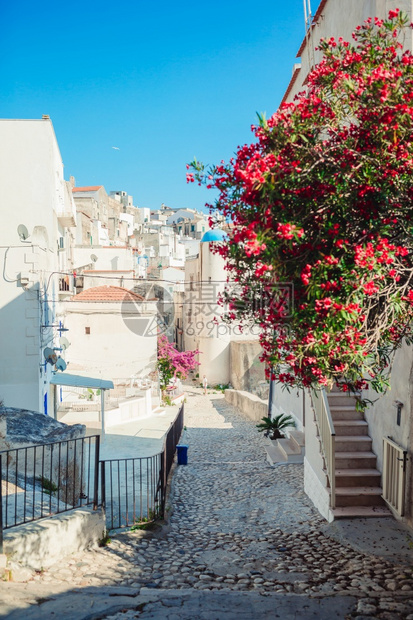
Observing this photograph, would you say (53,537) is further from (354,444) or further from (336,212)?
(354,444)

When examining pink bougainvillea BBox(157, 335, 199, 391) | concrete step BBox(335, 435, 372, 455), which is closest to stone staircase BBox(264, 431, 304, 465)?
concrete step BBox(335, 435, 372, 455)

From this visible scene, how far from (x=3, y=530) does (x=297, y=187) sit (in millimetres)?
5054

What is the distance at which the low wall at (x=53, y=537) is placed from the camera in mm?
5758

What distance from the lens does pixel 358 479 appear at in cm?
864

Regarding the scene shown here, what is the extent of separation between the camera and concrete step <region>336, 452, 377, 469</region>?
29.2ft

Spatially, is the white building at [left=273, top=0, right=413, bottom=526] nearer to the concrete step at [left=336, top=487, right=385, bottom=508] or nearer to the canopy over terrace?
the concrete step at [left=336, top=487, right=385, bottom=508]

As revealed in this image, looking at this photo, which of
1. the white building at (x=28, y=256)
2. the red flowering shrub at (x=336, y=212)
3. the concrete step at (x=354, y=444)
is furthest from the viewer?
the white building at (x=28, y=256)

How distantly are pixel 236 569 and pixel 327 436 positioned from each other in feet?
9.94

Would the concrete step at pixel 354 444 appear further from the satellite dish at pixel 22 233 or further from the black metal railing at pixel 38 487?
the satellite dish at pixel 22 233

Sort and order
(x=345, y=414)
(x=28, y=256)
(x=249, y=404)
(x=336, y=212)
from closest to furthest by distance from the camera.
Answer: (x=336, y=212) → (x=345, y=414) → (x=28, y=256) → (x=249, y=404)

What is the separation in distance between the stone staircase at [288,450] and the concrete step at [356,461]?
483 centimetres

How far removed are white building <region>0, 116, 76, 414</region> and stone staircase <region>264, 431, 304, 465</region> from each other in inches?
302

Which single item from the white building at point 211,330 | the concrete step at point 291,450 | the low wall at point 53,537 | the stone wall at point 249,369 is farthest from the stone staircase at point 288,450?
the white building at point 211,330
